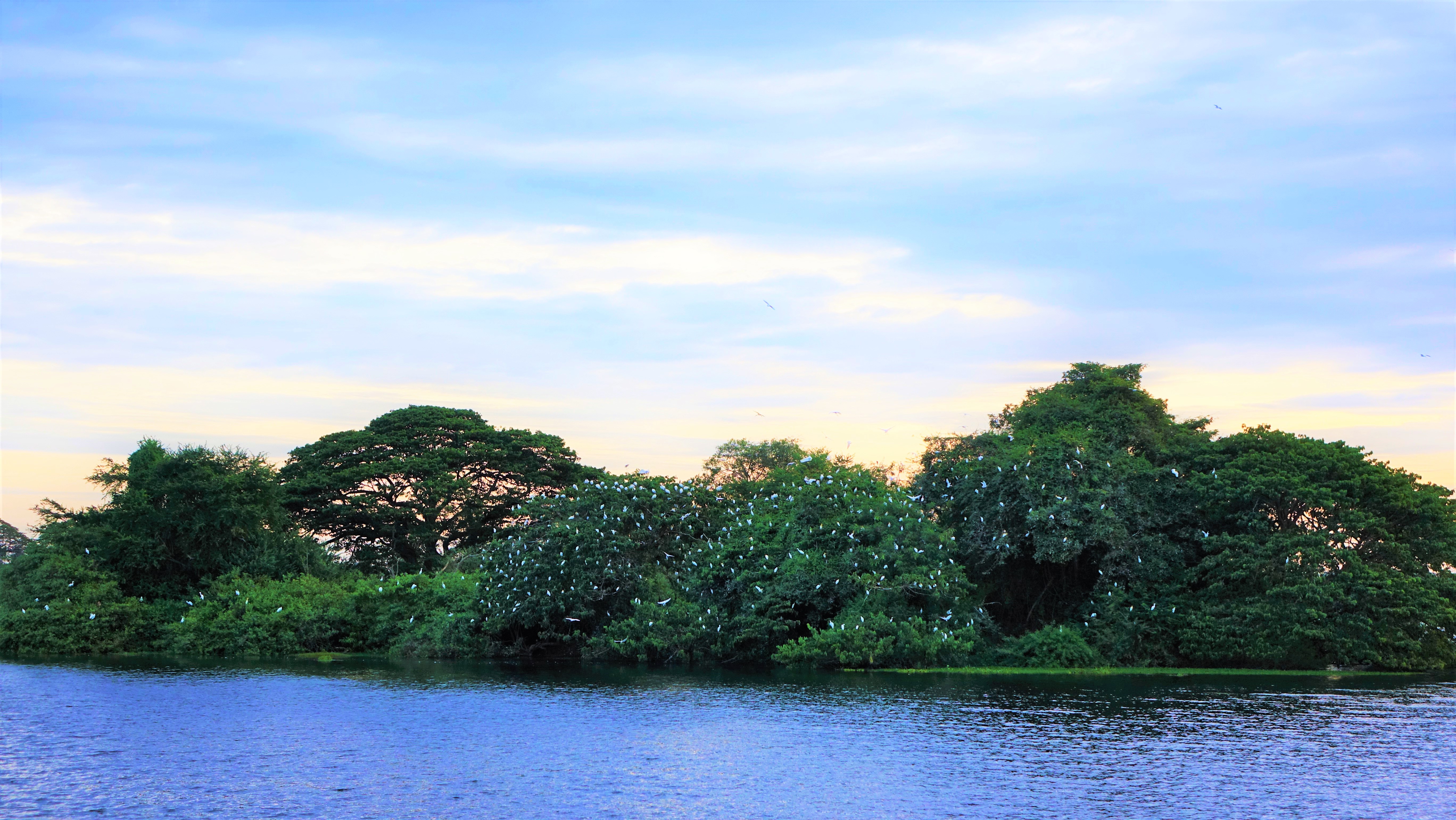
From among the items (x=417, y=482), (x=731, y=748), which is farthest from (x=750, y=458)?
(x=731, y=748)

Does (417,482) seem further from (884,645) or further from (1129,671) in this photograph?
(1129,671)

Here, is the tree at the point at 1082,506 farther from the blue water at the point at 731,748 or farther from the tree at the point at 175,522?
the tree at the point at 175,522

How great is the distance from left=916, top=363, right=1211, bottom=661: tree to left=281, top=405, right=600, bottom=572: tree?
22.2 metres

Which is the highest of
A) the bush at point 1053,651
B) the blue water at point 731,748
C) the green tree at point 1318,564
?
the green tree at point 1318,564

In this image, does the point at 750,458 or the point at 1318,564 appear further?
the point at 750,458

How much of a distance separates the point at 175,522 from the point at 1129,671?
36.5 m

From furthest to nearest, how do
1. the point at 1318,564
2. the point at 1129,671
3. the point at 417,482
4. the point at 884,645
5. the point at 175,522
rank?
the point at 417,482, the point at 175,522, the point at 1129,671, the point at 884,645, the point at 1318,564

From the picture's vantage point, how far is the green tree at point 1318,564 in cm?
3391

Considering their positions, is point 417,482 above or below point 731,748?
above

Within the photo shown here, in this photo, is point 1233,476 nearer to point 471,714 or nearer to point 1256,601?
point 1256,601

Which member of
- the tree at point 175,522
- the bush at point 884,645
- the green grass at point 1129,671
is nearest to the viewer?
the green grass at point 1129,671

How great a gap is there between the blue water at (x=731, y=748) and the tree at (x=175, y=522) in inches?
497

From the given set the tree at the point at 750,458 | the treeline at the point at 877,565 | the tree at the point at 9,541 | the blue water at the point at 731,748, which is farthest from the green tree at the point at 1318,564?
the tree at the point at 9,541

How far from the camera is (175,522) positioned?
151 feet
